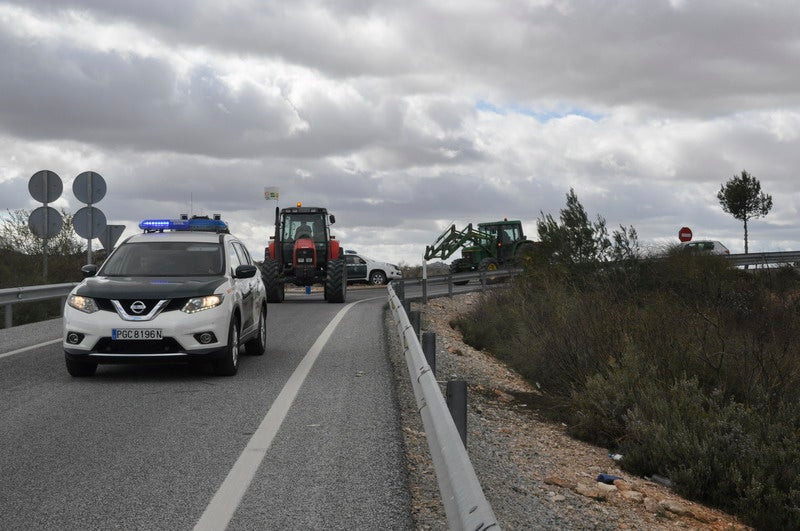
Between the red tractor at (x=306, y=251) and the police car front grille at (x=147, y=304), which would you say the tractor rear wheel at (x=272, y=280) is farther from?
the police car front grille at (x=147, y=304)

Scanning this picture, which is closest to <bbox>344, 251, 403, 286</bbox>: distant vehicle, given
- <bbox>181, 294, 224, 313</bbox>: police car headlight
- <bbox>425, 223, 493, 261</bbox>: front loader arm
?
<bbox>425, 223, 493, 261</bbox>: front loader arm

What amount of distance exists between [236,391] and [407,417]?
2010mm

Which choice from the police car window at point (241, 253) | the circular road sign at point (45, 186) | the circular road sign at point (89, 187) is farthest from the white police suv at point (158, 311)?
the circular road sign at point (89, 187)

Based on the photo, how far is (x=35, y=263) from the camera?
83.4 ft

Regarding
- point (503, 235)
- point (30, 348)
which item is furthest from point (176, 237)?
point (503, 235)

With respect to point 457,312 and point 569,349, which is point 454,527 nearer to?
point 569,349

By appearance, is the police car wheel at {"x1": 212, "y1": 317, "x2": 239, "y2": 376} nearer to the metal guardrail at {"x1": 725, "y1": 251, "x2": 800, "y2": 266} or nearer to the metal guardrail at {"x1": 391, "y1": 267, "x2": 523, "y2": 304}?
the metal guardrail at {"x1": 391, "y1": 267, "x2": 523, "y2": 304}

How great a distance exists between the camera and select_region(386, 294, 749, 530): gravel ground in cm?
580

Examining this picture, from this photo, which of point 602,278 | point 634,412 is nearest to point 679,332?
point 634,412

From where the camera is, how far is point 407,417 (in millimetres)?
8312

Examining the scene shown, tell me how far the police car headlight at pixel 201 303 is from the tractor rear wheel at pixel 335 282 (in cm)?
1619

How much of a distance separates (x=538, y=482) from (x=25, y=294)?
13.3 metres

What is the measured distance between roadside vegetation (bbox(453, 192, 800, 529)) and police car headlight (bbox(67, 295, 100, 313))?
526 centimetres

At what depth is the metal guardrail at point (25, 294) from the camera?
16719 millimetres
